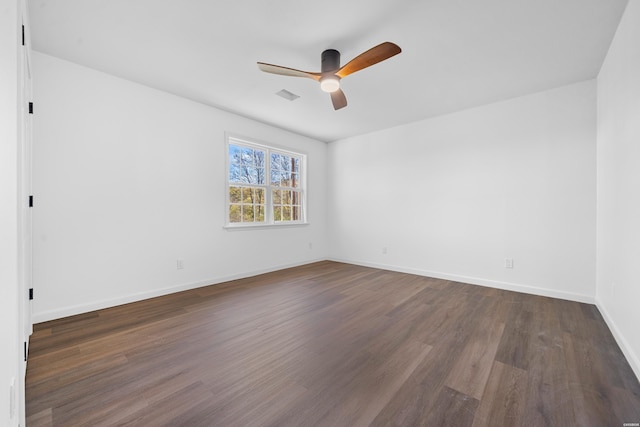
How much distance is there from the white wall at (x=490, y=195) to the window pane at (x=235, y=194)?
2298mm

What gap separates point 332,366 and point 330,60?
8.44ft

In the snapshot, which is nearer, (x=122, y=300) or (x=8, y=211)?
(x=8, y=211)

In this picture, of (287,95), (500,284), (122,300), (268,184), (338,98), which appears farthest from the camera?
(268,184)

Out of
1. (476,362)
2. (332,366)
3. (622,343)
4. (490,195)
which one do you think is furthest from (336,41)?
(622,343)

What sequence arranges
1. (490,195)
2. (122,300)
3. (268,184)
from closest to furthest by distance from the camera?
1. (122,300)
2. (490,195)
3. (268,184)

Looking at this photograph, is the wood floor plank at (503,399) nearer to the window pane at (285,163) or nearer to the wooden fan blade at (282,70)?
the wooden fan blade at (282,70)

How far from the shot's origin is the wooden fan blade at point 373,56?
1972mm

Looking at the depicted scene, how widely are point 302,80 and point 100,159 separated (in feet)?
7.96

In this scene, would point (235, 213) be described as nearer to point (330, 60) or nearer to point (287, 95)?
point (287, 95)

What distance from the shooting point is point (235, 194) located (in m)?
4.25

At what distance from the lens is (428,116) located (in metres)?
4.25

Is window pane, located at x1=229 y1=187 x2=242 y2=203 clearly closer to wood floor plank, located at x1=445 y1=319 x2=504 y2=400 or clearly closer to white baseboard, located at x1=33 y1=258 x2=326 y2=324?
white baseboard, located at x1=33 y1=258 x2=326 y2=324

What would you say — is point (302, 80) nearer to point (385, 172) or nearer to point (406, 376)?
point (385, 172)

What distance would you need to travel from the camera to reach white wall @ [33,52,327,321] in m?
2.61
